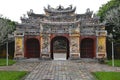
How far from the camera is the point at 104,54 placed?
35031mm

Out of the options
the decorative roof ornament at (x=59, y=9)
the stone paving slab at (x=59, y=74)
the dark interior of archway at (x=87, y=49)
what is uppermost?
the decorative roof ornament at (x=59, y=9)

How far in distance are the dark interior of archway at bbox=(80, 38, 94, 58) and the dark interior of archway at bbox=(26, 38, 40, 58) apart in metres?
5.74

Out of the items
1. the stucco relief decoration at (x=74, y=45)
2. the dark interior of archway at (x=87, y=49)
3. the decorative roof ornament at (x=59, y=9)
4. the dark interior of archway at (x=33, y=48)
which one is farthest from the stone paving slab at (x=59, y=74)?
the decorative roof ornament at (x=59, y=9)

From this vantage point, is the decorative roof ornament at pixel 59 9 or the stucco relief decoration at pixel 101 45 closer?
the stucco relief decoration at pixel 101 45

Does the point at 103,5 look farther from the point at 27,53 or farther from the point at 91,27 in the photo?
the point at 27,53

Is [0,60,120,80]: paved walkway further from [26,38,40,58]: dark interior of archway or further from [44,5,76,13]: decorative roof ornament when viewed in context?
[44,5,76,13]: decorative roof ornament

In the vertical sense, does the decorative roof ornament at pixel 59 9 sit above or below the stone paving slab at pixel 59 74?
above

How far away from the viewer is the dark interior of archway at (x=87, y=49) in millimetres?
36688

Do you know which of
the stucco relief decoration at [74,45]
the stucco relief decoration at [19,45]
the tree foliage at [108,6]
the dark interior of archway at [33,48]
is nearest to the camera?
the stucco relief decoration at [74,45]

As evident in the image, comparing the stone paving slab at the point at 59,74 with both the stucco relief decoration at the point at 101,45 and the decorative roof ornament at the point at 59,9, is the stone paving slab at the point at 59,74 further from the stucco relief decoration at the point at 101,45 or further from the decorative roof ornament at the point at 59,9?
the decorative roof ornament at the point at 59,9

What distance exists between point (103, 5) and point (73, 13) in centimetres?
1364

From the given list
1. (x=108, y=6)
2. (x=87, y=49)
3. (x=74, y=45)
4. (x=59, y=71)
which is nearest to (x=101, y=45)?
(x=87, y=49)

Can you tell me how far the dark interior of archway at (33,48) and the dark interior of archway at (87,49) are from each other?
574 centimetres

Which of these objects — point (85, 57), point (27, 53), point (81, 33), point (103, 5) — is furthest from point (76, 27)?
point (103, 5)
